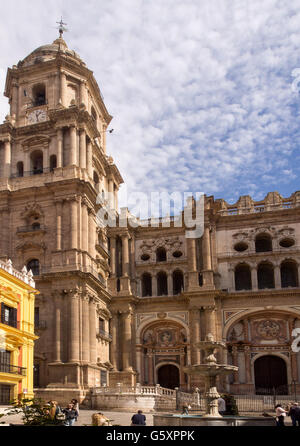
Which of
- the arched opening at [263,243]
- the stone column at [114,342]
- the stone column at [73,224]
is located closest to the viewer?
the stone column at [73,224]

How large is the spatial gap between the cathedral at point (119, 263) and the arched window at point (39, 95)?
0.38 feet

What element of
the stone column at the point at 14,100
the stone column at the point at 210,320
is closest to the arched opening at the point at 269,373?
the stone column at the point at 210,320

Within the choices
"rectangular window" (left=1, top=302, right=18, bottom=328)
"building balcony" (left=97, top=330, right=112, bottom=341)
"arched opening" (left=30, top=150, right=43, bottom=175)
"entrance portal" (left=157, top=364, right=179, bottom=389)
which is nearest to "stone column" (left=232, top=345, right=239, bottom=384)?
"entrance portal" (left=157, top=364, right=179, bottom=389)

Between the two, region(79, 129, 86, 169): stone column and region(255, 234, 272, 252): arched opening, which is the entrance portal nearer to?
region(255, 234, 272, 252): arched opening

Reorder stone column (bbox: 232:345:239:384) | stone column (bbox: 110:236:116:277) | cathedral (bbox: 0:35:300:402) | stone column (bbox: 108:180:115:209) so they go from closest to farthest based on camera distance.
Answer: cathedral (bbox: 0:35:300:402) → stone column (bbox: 232:345:239:384) → stone column (bbox: 110:236:116:277) → stone column (bbox: 108:180:115:209)

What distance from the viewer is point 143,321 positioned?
153 ft

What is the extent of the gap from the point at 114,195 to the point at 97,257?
10300 millimetres

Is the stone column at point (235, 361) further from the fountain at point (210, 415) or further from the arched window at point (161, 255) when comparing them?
the fountain at point (210, 415)

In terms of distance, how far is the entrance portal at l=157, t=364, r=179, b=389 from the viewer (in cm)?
4578

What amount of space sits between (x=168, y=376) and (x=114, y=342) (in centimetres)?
555

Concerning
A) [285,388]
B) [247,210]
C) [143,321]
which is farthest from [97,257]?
[285,388]

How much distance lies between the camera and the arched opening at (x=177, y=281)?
158 feet

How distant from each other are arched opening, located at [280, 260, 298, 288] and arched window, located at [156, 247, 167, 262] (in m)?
10.4

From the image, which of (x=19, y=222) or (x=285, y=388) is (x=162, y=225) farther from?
(x=285, y=388)
